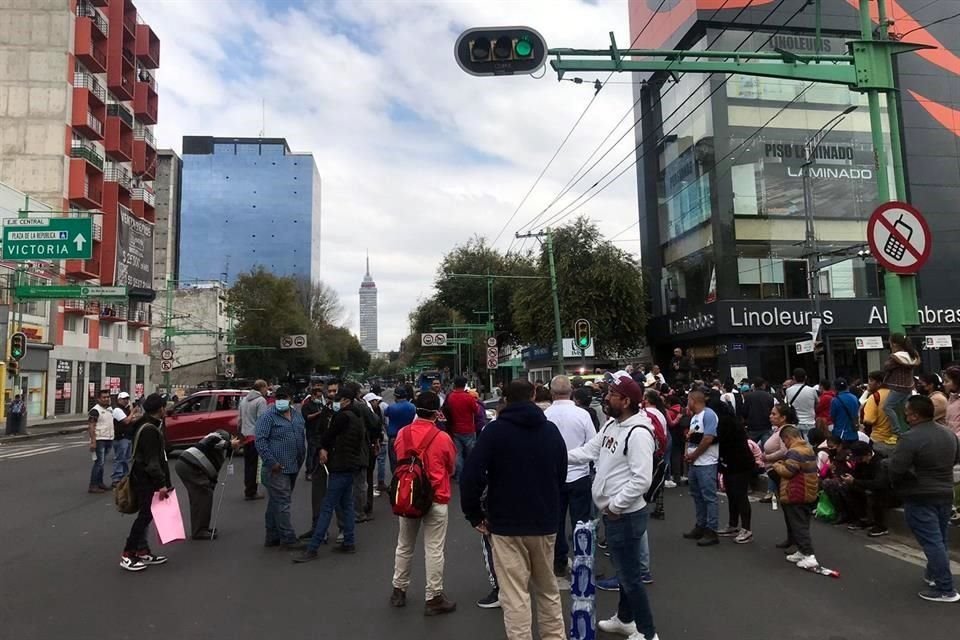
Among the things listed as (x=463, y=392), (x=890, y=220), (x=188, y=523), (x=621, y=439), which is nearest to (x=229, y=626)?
(x=621, y=439)

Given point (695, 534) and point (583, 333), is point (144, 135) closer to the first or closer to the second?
point (583, 333)

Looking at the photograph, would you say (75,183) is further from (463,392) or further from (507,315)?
(463,392)

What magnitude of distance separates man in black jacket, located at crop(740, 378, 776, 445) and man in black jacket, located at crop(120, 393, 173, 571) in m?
9.22

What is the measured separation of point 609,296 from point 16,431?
2703 cm

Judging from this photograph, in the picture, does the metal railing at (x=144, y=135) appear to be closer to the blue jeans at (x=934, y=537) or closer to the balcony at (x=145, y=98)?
the balcony at (x=145, y=98)

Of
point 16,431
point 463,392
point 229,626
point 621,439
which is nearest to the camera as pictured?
point 621,439

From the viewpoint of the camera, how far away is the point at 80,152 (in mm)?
42000

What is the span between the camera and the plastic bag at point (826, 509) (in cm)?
856

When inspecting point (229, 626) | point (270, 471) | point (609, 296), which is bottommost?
point (229, 626)

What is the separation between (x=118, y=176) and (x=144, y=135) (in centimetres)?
721

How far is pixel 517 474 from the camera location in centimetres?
420

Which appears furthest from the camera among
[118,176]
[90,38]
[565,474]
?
[118,176]

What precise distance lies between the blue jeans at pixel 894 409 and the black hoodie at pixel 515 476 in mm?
5471

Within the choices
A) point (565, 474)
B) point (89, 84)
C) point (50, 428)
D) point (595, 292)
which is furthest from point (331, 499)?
point (89, 84)
